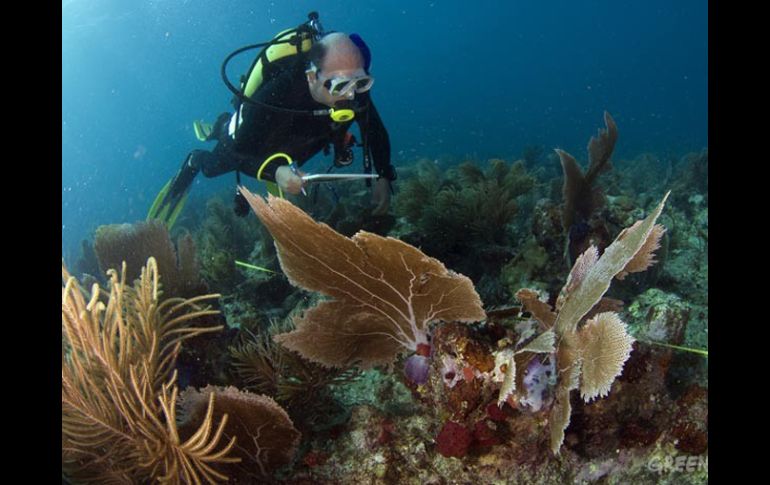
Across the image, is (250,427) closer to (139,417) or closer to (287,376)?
(139,417)

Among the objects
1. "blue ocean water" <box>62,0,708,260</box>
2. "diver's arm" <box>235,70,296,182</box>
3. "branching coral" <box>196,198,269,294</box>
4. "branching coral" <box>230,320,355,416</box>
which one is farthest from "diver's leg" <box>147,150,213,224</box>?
"blue ocean water" <box>62,0,708,260</box>

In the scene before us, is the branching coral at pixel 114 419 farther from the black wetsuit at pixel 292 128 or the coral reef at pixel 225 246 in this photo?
the coral reef at pixel 225 246

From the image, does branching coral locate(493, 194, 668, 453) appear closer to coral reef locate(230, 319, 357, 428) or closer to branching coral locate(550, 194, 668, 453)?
branching coral locate(550, 194, 668, 453)

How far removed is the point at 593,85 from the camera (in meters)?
77.7

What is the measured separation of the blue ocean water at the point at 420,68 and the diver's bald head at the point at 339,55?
132 feet

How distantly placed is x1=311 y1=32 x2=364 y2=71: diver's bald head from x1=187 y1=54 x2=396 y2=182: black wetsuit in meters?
0.55

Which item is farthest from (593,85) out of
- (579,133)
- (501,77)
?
(579,133)

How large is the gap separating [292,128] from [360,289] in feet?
12.0

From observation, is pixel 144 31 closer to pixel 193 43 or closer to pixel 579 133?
pixel 193 43

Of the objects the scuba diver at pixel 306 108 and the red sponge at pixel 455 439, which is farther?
the scuba diver at pixel 306 108

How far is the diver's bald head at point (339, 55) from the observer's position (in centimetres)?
462

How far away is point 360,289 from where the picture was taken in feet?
8.22

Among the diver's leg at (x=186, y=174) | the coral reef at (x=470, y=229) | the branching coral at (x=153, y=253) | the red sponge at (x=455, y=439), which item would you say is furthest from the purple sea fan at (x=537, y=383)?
the diver's leg at (x=186, y=174)
